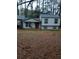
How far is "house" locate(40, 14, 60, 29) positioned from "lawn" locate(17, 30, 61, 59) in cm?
5

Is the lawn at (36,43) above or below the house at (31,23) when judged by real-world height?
below

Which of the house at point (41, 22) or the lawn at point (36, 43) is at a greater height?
the house at point (41, 22)

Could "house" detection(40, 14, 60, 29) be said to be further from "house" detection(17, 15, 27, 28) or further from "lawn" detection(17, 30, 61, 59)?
"house" detection(17, 15, 27, 28)

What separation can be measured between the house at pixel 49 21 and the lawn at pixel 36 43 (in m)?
0.05

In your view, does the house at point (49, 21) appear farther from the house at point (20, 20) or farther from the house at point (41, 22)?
the house at point (20, 20)

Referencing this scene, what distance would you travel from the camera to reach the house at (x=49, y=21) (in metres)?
2.23

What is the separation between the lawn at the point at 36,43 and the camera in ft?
7.35

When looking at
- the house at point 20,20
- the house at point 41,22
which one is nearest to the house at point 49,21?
the house at point 41,22

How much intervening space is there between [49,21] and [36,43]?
0.22 metres

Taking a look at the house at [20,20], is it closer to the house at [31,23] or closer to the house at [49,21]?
the house at [31,23]

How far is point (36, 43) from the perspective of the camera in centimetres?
225
